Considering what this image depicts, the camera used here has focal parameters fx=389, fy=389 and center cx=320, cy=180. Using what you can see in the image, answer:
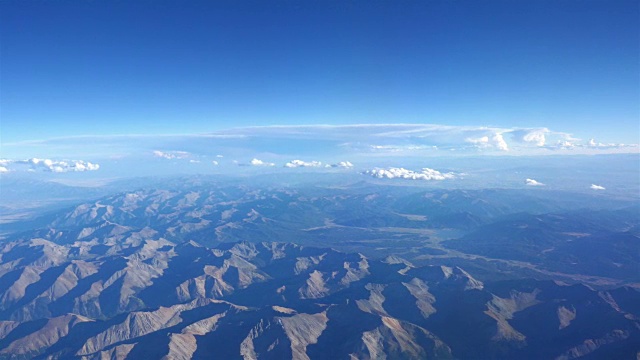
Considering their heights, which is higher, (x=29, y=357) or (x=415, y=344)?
(x=415, y=344)

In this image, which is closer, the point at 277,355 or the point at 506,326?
the point at 277,355

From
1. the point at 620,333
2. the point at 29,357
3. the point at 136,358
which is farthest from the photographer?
the point at 29,357

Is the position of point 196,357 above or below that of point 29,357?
above

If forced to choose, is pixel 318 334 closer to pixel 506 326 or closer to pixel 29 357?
pixel 506 326

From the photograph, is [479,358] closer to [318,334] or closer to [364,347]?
[364,347]

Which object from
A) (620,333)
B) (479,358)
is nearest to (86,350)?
(479,358)

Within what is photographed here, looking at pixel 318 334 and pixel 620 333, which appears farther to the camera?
pixel 318 334

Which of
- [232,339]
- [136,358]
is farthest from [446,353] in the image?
→ [136,358]

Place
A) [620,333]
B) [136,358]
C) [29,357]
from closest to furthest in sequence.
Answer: [136,358]
[620,333]
[29,357]
